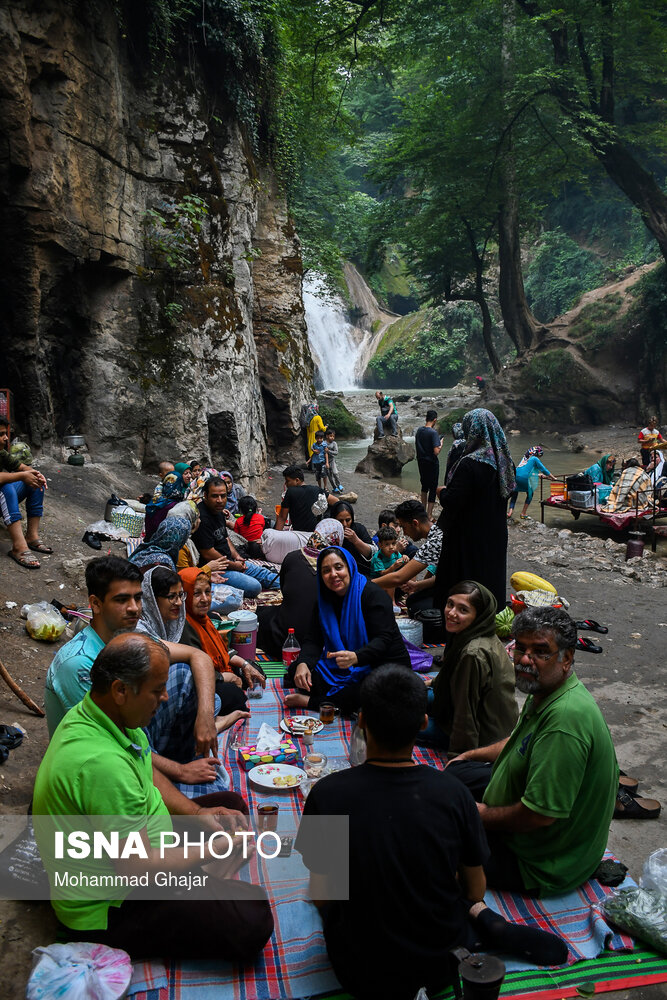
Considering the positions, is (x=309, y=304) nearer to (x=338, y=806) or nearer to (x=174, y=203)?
(x=174, y=203)

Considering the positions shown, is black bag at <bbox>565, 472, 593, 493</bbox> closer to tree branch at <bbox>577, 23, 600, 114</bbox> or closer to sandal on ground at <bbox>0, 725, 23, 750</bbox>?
sandal on ground at <bbox>0, 725, 23, 750</bbox>

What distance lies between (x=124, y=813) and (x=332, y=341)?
116ft

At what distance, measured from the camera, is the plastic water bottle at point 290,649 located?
4859 millimetres

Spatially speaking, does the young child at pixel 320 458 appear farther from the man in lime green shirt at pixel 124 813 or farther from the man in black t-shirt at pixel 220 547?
the man in lime green shirt at pixel 124 813

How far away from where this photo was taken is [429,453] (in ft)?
38.1

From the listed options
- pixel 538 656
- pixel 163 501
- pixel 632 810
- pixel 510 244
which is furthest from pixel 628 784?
pixel 510 244

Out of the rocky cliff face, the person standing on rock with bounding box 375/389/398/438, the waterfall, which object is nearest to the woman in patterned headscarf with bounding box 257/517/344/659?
the rocky cliff face

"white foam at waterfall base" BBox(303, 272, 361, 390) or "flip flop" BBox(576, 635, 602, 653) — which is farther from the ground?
"white foam at waterfall base" BBox(303, 272, 361, 390)

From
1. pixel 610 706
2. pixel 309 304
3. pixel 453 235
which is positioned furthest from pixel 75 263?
pixel 309 304

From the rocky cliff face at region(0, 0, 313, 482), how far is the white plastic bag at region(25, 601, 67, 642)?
15.8ft

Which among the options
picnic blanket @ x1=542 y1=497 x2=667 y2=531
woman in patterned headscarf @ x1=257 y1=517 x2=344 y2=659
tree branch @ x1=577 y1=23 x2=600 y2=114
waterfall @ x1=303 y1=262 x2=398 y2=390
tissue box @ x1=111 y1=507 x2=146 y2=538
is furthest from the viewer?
waterfall @ x1=303 y1=262 x2=398 y2=390

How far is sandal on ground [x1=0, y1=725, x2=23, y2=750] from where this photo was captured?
3896 millimetres

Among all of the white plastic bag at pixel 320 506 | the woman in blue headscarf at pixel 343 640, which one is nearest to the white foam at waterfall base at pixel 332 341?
the white plastic bag at pixel 320 506

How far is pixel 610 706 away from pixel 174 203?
10.3 m
